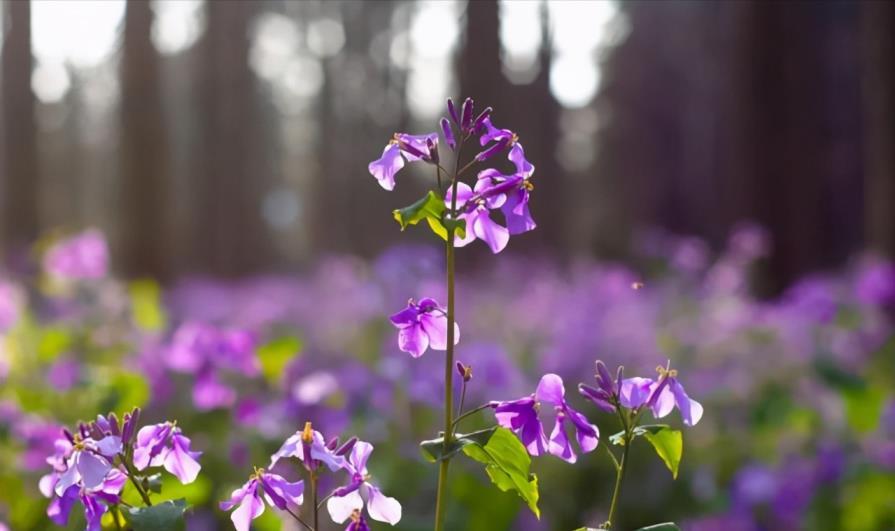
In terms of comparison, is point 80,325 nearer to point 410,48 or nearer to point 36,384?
point 36,384

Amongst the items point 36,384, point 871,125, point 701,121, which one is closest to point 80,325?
point 36,384

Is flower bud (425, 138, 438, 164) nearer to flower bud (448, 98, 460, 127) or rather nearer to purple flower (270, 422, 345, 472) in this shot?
flower bud (448, 98, 460, 127)

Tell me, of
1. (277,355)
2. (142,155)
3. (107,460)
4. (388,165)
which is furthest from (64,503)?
(142,155)

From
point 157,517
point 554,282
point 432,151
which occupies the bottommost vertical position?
point 554,282

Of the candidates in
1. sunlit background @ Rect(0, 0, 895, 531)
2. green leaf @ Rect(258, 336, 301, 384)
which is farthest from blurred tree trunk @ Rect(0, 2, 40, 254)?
green leaf @ Rect(258, 336, 301, 384)

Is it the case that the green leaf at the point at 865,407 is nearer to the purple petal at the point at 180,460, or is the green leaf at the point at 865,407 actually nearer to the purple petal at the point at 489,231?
the purple petal at the point at 489,231

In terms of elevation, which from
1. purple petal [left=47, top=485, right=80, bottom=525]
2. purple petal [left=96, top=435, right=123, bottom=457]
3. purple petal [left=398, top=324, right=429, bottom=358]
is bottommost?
purple petal [left=47, top=485, right=80, bottom=525]

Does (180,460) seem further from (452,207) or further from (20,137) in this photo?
(20,137)
